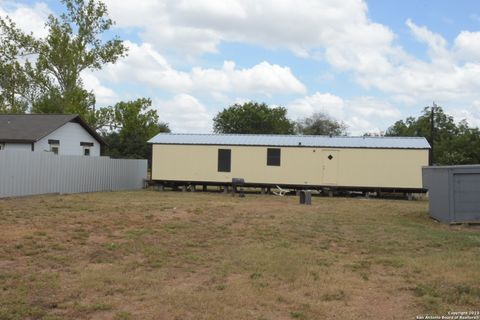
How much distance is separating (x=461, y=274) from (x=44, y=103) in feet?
116

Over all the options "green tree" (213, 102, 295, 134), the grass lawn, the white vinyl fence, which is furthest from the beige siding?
"green tree" (213, 102, 295, 134)

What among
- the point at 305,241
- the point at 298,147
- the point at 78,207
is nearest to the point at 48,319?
the point at 305,241

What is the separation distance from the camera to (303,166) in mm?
26172

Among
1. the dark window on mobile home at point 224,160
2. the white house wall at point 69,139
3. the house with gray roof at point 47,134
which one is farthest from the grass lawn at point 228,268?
the white house wall at point 69,139

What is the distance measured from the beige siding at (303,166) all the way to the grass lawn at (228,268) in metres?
12.2

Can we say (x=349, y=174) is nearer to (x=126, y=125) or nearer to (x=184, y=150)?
(x=184, y=150)

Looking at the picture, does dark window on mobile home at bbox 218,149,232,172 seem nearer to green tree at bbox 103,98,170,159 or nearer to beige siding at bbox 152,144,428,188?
beige siding at bbox 152,144,428,188

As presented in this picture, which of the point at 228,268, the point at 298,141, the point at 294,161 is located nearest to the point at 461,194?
the point at 228,268

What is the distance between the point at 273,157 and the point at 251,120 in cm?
3693

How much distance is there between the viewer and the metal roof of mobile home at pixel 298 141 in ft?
84.6

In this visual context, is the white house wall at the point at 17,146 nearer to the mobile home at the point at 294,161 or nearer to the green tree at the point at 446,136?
the mobile home at the point at 294,161

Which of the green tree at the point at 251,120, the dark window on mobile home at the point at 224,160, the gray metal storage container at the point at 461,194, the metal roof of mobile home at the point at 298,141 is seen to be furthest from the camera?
the green tree at the point at 251,120

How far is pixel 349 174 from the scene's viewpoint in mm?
25828

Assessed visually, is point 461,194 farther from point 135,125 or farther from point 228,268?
point 135,125
